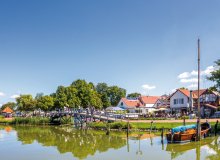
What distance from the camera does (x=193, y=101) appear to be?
3012 inches

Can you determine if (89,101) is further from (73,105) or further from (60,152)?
(60,152)

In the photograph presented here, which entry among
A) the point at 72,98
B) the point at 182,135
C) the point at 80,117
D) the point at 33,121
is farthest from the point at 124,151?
the point at 72,98

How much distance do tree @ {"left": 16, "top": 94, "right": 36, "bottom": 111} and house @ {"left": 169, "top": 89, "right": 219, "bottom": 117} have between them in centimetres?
4981

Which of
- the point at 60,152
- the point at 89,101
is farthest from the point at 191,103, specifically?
the point at 60,152

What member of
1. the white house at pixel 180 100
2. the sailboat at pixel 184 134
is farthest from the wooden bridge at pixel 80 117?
the sailboat at pixel 184 134

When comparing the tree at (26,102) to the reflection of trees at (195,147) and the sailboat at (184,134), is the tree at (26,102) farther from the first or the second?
the reflection of trees at (195,147)

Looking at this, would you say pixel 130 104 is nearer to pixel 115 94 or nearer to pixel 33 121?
pixel 33 121

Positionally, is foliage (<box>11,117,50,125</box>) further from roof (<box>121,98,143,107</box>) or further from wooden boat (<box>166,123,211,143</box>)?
wooden boat (<box>166,123,211,143</box>)

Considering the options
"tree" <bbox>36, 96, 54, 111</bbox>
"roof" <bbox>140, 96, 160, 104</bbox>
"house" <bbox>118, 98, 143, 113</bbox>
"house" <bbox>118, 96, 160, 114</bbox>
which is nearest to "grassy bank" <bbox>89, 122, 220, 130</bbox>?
"house" <bbox>118, 96, 160, 114</bbox>

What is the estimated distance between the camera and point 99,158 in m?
28.6

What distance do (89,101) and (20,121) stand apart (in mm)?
21818

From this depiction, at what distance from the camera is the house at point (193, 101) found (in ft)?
222

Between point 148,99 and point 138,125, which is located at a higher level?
point 148,99

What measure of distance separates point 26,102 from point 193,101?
56770 millimetres
